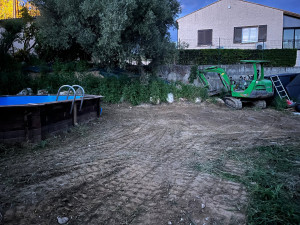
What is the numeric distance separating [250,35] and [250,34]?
0.07 m

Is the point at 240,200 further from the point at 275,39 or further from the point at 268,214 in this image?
the point at 275,39

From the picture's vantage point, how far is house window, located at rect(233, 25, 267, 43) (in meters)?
16.6

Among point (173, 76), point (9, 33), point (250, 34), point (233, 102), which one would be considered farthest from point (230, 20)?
point (9, 33)

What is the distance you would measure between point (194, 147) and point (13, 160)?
3.04 m

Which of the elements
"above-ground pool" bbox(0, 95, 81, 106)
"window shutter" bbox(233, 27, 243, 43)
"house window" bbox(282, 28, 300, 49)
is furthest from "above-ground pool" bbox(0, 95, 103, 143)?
"house window" bbox(282, 28, 300, 49)

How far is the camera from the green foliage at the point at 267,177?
2.11 m

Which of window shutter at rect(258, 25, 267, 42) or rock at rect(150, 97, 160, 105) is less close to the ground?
window shutter at rect(258, 25, 267, 42)

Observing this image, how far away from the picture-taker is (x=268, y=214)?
82.4 inches

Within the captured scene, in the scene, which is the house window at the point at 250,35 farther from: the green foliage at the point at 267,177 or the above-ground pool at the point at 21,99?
the above-ground pool at the point at 21,99

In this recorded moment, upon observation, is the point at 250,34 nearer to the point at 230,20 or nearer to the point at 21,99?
the point at 230,20

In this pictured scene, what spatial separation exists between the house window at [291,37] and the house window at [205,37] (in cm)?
537

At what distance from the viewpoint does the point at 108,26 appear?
6.75 m

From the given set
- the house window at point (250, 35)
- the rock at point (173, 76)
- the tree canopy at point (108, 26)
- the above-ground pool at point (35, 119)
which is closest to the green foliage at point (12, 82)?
the tree canopy at point (108, 26)

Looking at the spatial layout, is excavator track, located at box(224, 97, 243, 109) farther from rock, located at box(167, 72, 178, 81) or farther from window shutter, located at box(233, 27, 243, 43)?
window shutter, located at box(233, 27, 243, 43)
